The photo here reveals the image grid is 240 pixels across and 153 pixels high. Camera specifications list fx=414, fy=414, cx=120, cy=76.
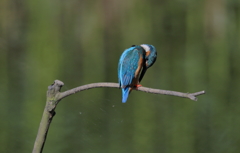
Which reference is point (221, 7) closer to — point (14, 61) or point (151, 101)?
point (151, 101)

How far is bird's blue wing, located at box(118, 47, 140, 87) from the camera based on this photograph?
243cm

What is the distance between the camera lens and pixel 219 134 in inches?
144

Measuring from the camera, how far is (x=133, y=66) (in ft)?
8.38

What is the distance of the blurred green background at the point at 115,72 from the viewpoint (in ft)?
11.8

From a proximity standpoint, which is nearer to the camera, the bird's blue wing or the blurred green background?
the bird's blue wing

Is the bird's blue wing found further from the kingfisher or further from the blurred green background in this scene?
the blurred green background

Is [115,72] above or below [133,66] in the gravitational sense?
below

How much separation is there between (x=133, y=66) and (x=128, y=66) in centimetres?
3

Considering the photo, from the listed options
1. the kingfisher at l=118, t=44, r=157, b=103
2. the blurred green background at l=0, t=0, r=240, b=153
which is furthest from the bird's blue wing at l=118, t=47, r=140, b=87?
the blurred green background at l=0, t=0, r=240, b=153

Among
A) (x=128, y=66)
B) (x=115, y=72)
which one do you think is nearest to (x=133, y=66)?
(x=128, y=66)

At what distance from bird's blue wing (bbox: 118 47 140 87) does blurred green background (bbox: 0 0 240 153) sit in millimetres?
1130

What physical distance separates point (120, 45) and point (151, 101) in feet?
2.25

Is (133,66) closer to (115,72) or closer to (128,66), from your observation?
(128,66)

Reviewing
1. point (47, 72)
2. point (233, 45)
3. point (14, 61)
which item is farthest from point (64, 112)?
point (233, 45)
